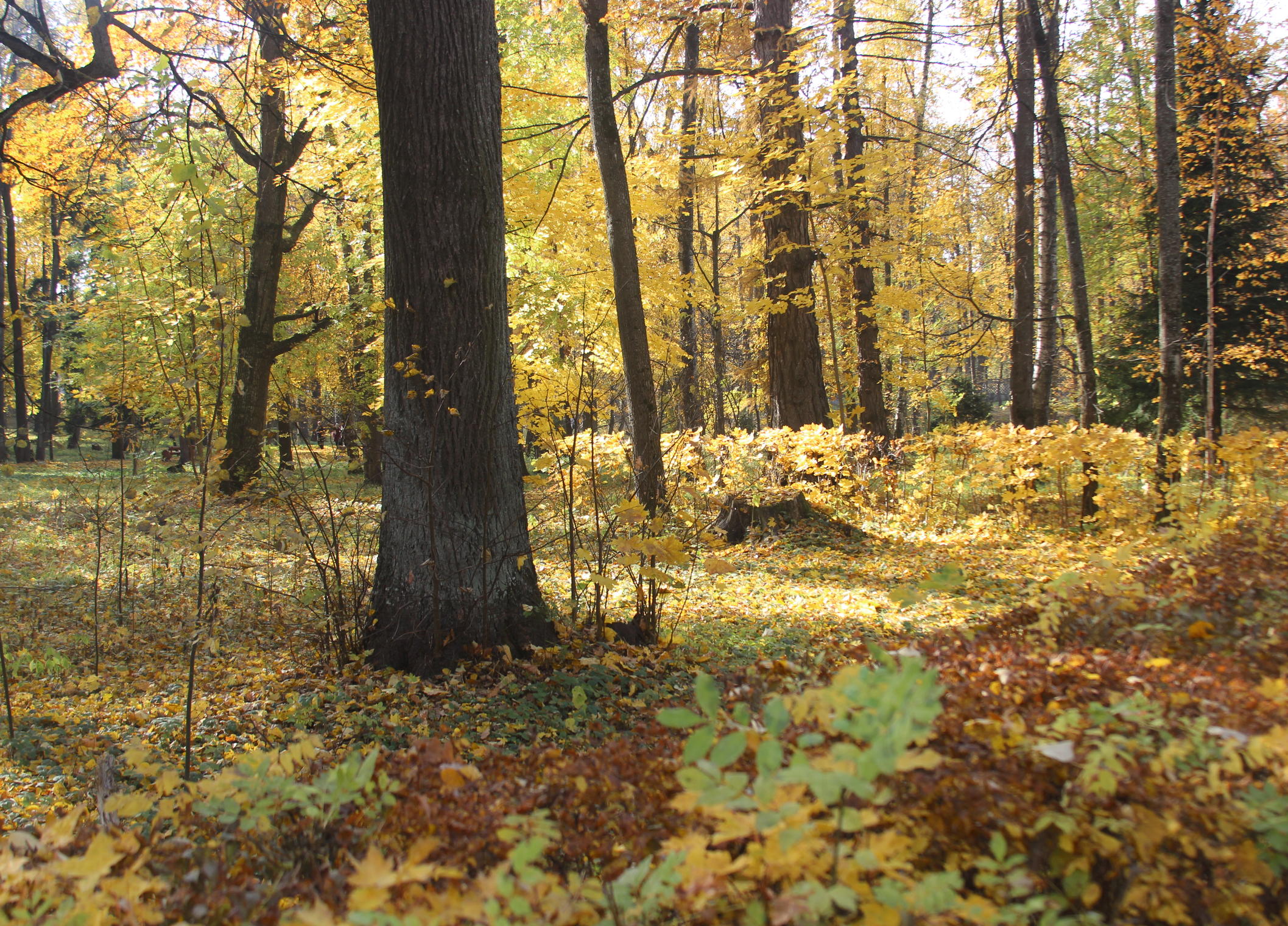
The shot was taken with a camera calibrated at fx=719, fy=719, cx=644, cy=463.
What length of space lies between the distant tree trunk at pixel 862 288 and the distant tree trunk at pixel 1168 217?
148 inches

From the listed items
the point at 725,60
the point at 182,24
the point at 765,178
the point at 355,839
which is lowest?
the point at 355,839

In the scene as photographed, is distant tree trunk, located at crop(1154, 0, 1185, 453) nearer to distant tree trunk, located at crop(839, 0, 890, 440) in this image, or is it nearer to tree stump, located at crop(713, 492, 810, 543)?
Result: tree stump, located at crop(713, 492, 810, 543)

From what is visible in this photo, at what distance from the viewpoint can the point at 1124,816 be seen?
1.32 meters

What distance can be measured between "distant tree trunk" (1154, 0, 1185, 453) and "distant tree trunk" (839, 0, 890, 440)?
3750 mm

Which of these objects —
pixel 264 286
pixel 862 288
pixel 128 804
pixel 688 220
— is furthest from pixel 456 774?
pixel 688 220

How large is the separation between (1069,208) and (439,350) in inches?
300

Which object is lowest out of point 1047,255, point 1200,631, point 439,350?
point 1200,631

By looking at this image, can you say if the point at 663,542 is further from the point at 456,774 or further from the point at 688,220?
the point at 688,220

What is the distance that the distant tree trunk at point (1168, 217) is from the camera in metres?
6.51

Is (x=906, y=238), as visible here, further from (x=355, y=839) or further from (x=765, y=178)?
(x=355, y=839)

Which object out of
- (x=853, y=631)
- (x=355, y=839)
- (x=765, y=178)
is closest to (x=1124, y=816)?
(x=355, y=839)

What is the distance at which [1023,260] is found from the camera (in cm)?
983

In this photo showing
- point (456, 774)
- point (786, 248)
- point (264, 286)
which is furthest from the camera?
point (264, 286)

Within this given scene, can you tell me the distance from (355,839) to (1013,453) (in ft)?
25.7
